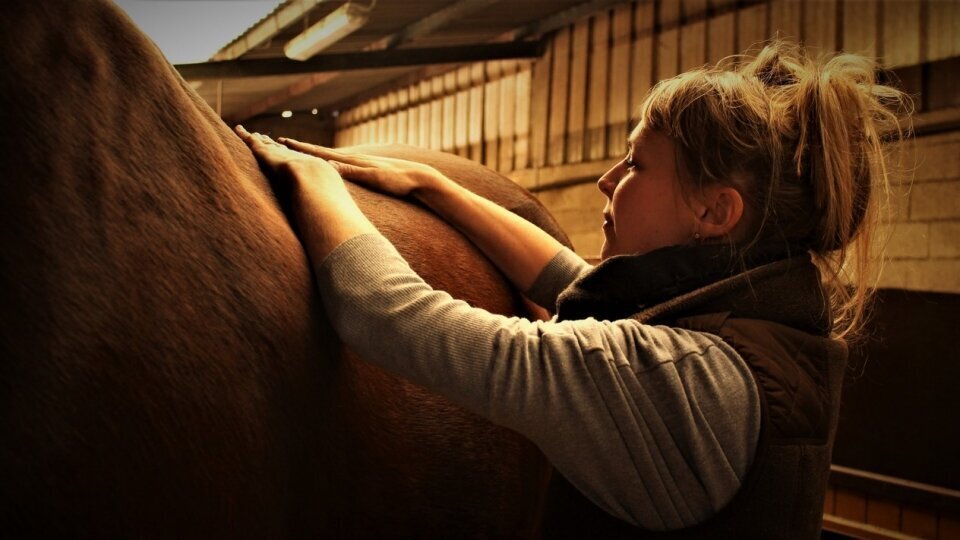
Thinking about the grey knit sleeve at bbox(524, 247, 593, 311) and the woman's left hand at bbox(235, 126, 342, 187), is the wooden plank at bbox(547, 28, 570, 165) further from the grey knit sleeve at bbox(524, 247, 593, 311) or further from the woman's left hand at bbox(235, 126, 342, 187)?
the woman's left hand at bbox(235, 126, 342, 187)

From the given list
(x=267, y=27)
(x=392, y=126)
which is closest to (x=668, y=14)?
(x=267, y=27)

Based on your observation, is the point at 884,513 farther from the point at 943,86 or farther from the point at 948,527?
the point at 943,86

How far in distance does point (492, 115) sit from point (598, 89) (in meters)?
1.35

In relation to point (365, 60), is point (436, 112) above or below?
below

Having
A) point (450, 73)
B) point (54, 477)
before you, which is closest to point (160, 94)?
point (54, 477)

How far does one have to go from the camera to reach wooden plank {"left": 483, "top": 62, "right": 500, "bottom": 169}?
280 inches

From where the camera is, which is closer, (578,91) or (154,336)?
(154,336)

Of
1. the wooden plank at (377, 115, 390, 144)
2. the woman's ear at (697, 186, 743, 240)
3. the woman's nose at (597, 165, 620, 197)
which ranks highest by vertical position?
the wooden plank at (377, 115, 390, 144)

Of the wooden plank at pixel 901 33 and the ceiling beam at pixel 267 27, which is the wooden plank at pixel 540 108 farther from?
the wooden plank at pixel 901 33

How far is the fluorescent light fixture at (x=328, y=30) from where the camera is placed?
15.2 feet

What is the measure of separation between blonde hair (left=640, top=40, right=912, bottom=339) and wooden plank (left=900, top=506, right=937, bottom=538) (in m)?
2.60

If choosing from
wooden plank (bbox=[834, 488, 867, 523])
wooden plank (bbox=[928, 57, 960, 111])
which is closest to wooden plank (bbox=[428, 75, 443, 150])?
wooden plank (bbox=[928, 57, 960, 111])

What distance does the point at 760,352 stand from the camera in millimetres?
1140

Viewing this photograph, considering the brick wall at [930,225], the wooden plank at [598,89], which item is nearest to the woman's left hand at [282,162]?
the brick wall at [930,225]
